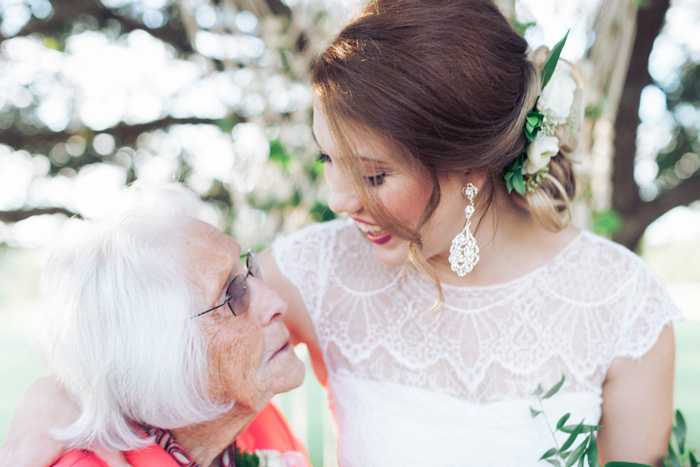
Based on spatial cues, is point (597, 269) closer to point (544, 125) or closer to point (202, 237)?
point (544, 125)

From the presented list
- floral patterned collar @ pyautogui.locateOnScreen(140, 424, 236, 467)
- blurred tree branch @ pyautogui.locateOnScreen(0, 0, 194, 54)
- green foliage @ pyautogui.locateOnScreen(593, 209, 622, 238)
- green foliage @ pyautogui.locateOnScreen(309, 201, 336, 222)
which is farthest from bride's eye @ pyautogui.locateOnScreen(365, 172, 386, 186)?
blurred tree branch @ pyautogui.locateOnScreen(0, 0, 194, 54)

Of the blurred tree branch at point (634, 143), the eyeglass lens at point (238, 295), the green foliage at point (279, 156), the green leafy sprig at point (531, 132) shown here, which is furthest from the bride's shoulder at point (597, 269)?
the blurred tree branch at point (634, 143)

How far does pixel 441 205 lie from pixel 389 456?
957 millimetres

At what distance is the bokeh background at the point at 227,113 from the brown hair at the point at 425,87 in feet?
5.10

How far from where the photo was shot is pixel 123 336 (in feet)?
5.41

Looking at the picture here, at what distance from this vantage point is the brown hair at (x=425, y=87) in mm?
1730

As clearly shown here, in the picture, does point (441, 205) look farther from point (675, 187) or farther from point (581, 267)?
point (675, 187)

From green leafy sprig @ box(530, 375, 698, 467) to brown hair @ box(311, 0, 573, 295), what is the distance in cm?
69

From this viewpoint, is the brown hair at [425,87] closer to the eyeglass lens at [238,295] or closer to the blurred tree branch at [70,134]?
the eyeglass lens at [238,295]

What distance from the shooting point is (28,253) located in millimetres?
4434

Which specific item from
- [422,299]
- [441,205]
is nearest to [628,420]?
[422,299]

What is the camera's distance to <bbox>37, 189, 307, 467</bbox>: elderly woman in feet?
5.40

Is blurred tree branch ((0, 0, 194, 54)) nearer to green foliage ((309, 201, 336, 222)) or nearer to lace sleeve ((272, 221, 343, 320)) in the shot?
green foliage ((309, 201, 336, 222))

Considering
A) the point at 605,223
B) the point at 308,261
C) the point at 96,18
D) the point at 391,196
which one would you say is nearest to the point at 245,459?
the point at 308,261
